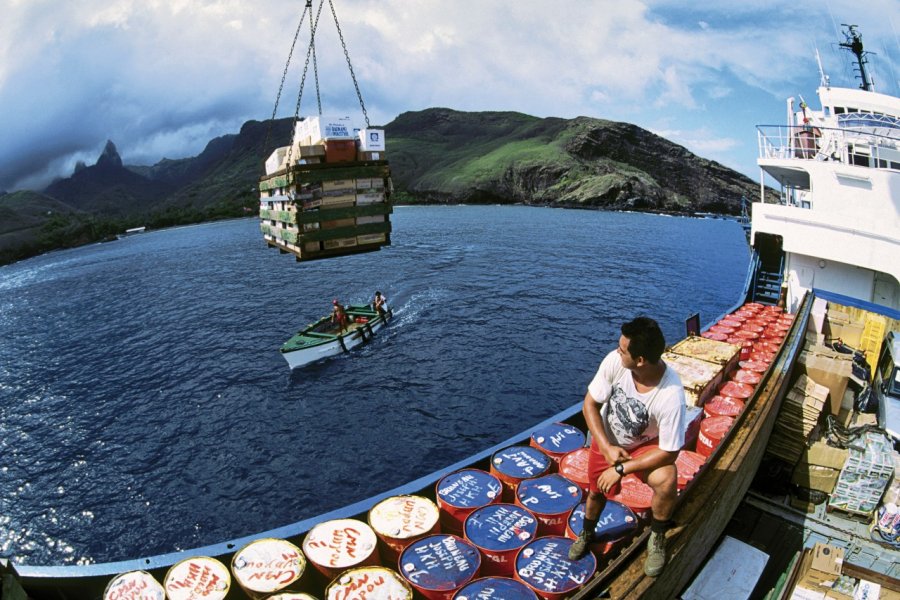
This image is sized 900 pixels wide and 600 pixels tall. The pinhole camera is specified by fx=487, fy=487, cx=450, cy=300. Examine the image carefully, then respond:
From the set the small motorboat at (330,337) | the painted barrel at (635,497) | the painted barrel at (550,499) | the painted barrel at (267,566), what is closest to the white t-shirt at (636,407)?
the painted barrel at (635,497)

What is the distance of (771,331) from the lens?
58.9ft

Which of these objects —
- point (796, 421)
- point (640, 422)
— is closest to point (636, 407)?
point (640, 422)

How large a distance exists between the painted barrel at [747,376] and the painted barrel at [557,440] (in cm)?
576

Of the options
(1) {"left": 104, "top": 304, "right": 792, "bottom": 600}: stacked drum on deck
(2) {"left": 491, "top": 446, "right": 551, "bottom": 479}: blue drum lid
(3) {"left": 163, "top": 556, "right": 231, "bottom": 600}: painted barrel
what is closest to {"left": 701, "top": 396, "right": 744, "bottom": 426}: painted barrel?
(1) {"left": 104, "top": 304, "right": 792, "bottom": 600}: stacked drum on deck

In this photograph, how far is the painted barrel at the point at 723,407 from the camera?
33.7 feet

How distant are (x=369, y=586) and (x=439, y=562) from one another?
36.0 inches

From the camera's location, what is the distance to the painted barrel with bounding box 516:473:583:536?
275 inches

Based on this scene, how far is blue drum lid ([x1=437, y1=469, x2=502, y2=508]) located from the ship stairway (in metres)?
23.5

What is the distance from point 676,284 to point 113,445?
4471 centimetres

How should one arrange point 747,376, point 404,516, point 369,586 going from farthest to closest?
point 747,376 < point 404,516 < point 369,586

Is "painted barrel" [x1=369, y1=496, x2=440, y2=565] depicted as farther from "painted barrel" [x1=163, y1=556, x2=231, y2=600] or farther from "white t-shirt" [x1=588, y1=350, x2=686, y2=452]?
"white t-shirt" [x1=588, y1=350, x2=686, y2=452]

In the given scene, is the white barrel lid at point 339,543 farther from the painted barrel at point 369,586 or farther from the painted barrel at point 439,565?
the painted barrel at point 439,565

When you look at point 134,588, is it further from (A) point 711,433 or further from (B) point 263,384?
(B) point 263,384

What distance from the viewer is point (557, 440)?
29.8ft
